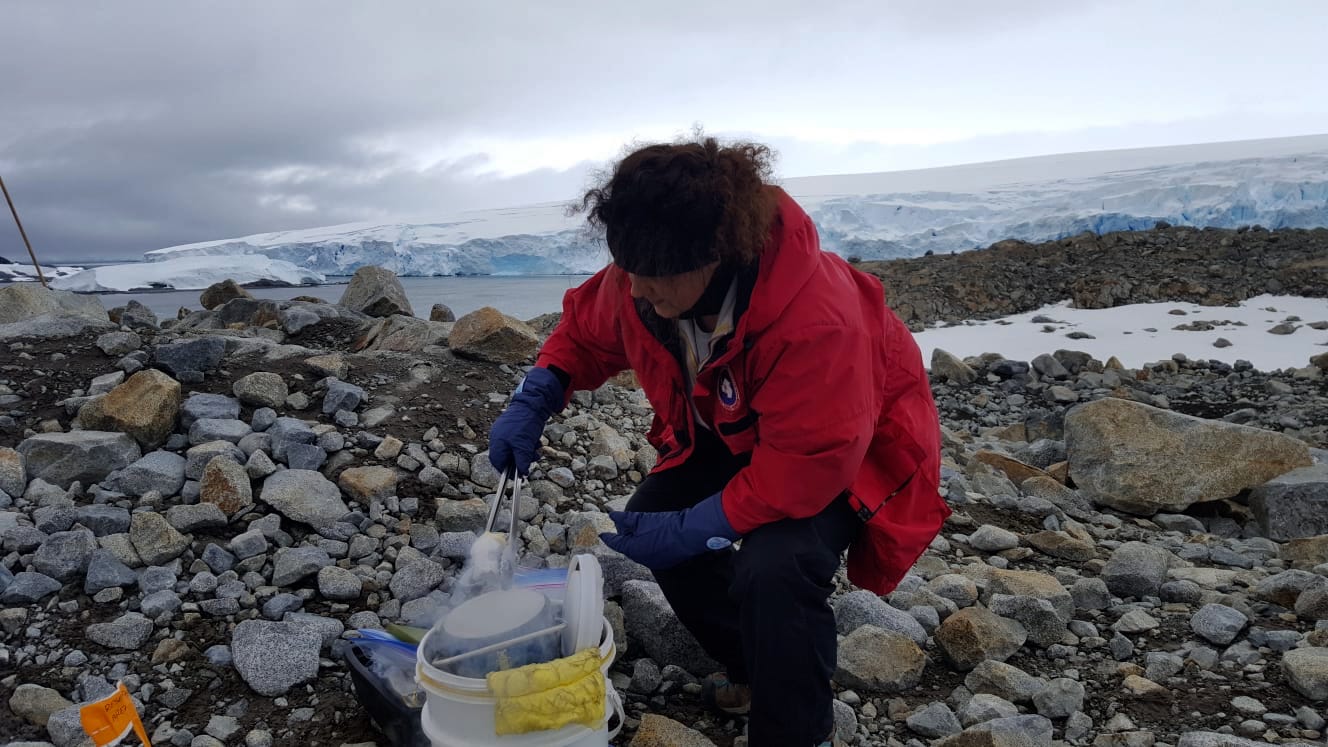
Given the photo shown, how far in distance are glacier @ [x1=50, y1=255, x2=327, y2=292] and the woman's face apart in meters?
17.8

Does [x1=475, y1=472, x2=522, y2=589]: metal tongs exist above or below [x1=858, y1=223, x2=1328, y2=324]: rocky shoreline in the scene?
above

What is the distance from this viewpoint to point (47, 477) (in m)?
2.47

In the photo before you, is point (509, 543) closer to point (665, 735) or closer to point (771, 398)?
point (665, 735)

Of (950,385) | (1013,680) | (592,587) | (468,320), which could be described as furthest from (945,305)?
(592,587)

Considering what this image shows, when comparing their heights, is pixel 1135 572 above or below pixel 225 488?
below

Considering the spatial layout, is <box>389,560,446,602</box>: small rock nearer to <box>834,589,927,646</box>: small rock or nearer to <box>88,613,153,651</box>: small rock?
Answer: <box>88,613,153,651</box>: small rock

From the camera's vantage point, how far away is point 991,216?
1873 cm

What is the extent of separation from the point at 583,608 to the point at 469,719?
0.86 ft

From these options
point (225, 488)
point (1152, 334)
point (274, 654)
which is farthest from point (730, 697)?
point (1152, 334)

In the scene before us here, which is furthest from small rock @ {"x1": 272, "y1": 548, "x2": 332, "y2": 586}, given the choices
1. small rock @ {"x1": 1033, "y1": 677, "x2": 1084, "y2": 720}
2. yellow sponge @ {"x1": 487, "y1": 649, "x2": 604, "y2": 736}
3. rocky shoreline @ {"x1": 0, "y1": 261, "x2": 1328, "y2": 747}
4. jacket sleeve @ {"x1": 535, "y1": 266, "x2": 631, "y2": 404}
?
small rock @ {"x1": 1033, "y1": 677, "x2": 1084, "y2": 720}

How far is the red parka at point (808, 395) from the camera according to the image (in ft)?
4.66

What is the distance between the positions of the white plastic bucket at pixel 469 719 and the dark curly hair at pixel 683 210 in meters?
0.72

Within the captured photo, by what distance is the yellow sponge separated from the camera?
1.27 meters

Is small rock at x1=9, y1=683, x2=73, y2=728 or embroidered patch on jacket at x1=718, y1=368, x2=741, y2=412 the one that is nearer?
embroidered patch on jacket at x1=718, y1=368, x2=741, y2=412
